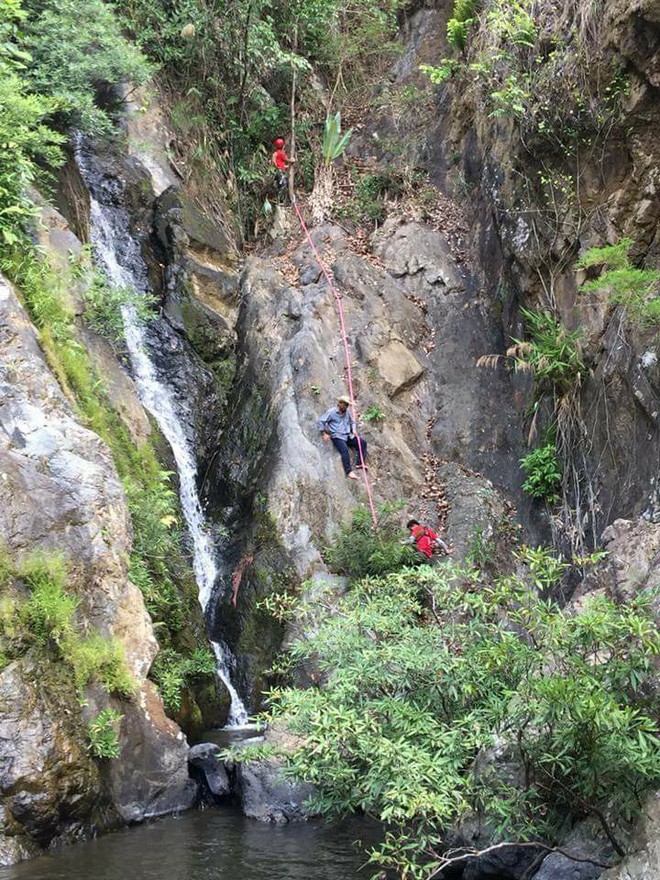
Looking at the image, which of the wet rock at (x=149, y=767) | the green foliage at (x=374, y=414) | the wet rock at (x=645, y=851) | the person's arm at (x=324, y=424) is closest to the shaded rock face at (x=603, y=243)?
the green foliage at (x=374, y=414)

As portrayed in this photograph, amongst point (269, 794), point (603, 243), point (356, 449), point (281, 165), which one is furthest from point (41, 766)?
point (281, 165)

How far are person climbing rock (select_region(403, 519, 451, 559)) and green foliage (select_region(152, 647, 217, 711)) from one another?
3.24 meters

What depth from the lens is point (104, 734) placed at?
7.68 metres

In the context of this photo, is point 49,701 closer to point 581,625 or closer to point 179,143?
point 581,625

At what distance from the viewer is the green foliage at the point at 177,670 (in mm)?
9367

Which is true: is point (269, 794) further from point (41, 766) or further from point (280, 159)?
point (280, 159)

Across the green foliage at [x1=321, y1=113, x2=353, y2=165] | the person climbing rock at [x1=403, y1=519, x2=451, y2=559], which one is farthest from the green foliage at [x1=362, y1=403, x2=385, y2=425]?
the green foliage at [x1=321, y1=113, x2=353, y2=165]

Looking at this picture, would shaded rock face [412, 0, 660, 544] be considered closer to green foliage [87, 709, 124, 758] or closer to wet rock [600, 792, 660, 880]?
wet rock [600, 792, 660, 880]

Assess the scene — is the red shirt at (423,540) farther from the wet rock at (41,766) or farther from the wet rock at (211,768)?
the wet rock at (41,766)

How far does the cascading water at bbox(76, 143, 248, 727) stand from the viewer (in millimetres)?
11898

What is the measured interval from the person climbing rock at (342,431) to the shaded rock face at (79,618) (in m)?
4.17

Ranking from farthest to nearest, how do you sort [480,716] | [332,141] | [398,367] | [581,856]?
1. [332,141]
2. [398,367]
3. [480,716]
4. [581,856]

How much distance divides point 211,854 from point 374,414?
25.0 feet

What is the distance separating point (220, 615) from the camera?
1159 cm
